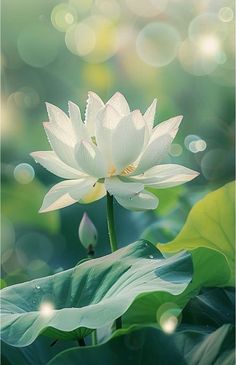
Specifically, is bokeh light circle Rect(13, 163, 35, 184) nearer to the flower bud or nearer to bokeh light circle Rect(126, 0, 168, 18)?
the flower bud

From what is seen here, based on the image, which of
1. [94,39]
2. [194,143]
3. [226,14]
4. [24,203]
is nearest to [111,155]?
[24,203]

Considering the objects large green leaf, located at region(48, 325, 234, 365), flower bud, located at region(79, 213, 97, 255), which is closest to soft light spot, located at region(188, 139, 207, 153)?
flower bud, located at region(79, 213, 97, 255)

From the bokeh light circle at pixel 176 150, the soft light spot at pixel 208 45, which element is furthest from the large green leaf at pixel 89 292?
the soft light spot at pixel 208 45

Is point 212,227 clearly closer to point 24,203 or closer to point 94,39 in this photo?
point 24,203

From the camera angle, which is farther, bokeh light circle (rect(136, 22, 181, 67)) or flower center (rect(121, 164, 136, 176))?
bokeh light circle (rect(136, 22, 181, 67))

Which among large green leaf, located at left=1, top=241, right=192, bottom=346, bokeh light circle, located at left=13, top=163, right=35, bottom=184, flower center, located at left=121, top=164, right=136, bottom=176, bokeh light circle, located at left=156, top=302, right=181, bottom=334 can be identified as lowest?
bokeh light circle, located at left=156, top=302, right=181, bottom=334

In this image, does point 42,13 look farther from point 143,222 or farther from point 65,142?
point 65,142
